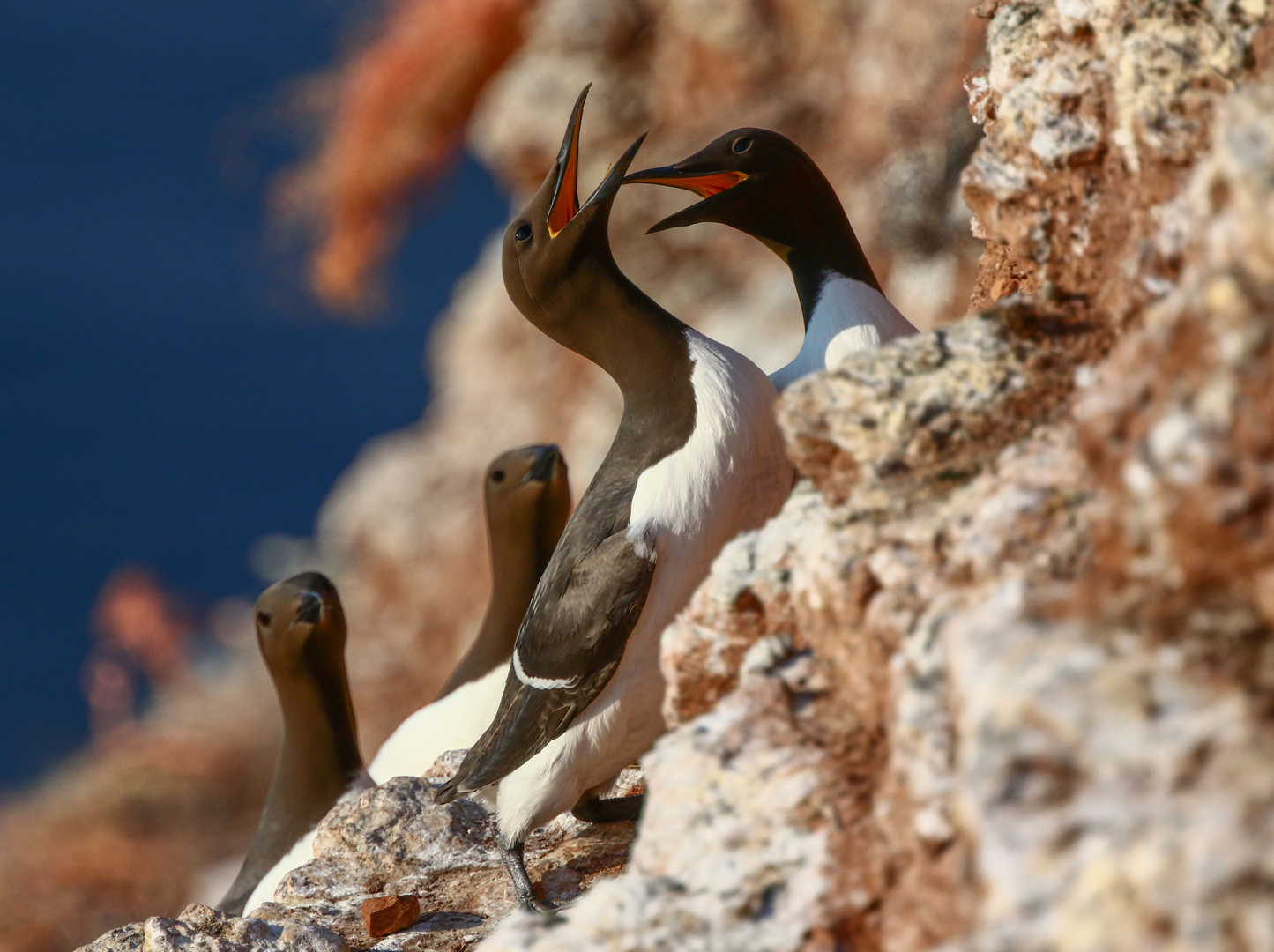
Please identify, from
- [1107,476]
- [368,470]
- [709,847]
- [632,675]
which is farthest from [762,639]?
[368,470]

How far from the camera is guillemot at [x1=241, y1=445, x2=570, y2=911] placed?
4570mm

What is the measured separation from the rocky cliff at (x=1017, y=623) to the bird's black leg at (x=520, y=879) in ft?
0.38

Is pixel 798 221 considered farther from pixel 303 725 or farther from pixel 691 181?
pixel 303 725

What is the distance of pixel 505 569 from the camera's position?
4762 millimetres

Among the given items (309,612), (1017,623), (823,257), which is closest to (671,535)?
(823,257)

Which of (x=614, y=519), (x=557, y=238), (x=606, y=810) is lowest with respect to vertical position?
(x=606, y=810)

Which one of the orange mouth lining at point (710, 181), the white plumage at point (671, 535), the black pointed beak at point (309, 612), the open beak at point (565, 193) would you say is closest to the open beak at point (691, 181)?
the orange mouth lining at point (710, 181)

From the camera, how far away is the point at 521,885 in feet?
9.34

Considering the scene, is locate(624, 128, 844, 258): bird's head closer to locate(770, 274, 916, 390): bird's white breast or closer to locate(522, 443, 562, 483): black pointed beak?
locate(770, 274, 916, 390): bird's white breast

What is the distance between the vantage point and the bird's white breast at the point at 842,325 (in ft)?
10.6

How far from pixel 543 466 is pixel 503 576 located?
44 centimetres

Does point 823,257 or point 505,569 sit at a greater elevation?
point 505,569

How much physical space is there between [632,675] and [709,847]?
1354 mm

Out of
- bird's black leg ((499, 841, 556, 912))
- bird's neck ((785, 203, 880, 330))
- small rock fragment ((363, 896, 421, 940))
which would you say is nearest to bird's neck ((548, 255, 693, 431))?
bird's neck ((785, 203, 880, 330))
